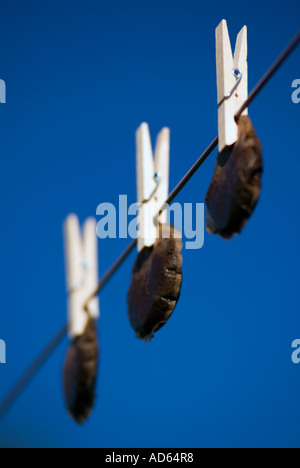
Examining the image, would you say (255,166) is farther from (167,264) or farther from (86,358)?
(86,358)

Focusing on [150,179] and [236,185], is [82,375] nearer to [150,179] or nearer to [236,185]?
[150,179]

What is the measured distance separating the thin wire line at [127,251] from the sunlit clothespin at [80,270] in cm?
6

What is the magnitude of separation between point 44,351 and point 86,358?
46cm

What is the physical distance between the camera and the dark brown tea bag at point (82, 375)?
2773mm

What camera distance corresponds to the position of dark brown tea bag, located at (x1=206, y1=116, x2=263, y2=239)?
154 centimetres

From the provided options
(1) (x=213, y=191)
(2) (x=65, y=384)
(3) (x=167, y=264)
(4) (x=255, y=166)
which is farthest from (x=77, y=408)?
(4) (x=255, y=166)

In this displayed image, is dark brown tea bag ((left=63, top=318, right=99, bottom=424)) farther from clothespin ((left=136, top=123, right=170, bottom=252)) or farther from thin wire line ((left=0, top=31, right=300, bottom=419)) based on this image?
clothespin ((left=136, top=123, right=170, bottom=252))

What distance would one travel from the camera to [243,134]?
1.62m

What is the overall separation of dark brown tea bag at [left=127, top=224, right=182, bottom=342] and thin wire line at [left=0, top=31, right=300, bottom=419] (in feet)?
0.48

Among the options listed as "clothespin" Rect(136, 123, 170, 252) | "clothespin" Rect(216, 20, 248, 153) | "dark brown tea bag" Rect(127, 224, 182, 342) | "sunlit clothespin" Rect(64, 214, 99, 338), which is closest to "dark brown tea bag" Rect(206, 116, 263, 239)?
"clothespin" Rect(216, 20, 248, 153)

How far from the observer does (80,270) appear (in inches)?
121

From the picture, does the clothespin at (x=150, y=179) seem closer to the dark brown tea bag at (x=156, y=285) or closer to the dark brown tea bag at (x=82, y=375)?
the dark brown tea bag at (x=156, y=285)

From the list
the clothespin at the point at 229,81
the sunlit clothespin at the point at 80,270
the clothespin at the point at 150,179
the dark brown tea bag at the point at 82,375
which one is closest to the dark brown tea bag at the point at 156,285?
Answer: the clothespin at the point at 150,179

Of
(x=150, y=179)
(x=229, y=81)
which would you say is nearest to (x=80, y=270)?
(x=150, y=179)
